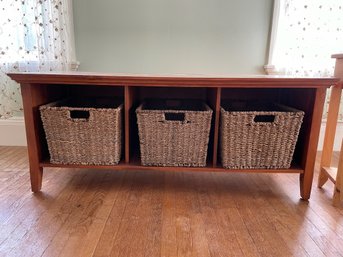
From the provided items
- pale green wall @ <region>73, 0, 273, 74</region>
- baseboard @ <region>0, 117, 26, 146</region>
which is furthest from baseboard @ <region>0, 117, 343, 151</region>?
pale green wall @ <region>73, 0, 273, 74</region>

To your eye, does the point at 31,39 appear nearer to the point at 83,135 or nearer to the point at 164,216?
the point at 83,135

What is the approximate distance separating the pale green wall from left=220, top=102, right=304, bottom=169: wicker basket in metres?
0.78

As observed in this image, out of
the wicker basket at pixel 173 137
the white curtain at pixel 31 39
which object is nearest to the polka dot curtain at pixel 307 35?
the wicker basket at pixel 173 137

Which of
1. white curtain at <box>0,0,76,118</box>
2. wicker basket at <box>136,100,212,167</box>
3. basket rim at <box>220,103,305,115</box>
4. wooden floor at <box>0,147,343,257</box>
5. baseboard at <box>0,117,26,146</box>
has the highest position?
white curtain at <box>0,0,76,118</box>

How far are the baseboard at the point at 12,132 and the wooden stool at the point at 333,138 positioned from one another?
1.94 m

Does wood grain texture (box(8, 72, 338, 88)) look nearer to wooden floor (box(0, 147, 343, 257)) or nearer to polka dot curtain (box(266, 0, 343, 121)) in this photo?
wooden floor (box(0, 147, 343, 257))

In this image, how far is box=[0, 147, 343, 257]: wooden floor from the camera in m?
0.85

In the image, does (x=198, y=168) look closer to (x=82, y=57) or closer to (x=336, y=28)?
(x=82, y=57)

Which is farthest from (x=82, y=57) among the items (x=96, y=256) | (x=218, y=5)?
(x=96, y=256)

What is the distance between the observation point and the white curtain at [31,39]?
1592 millimetres

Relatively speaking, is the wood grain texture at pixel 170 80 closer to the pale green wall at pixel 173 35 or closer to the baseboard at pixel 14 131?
the pale green wall at pixel 173 35

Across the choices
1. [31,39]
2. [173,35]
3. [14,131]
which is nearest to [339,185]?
[173,35]

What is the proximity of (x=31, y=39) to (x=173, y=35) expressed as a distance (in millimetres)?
904

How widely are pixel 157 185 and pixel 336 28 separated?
1.48 meters
